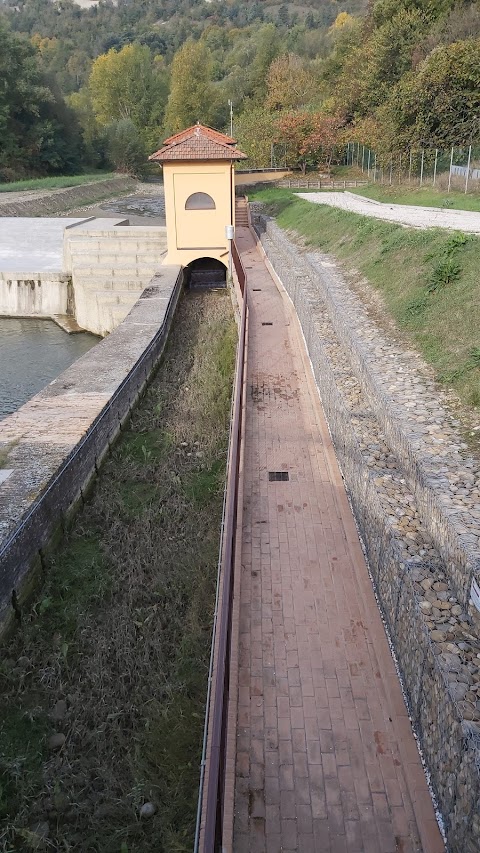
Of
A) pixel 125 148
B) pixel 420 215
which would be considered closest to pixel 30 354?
pixel 420 215

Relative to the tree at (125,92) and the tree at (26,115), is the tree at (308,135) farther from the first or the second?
the tree at (125,92)

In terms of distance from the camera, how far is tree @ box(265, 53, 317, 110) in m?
51.0

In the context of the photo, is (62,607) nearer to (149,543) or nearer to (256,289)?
(149,543)

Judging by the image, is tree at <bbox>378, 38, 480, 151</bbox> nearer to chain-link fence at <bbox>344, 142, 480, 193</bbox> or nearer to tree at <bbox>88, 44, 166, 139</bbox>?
chain-link fence at <bbox>344, 142, 480, 193</bbox>

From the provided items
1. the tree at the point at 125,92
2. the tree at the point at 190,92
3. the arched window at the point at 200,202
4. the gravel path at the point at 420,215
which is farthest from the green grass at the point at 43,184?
the arched window at the point at 200,202

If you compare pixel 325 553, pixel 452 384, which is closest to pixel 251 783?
pixel 325 553

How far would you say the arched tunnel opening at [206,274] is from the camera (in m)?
22.0

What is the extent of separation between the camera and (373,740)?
15.4 ft

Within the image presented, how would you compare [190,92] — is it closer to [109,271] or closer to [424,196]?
[424,196]

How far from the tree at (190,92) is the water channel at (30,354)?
168 ft

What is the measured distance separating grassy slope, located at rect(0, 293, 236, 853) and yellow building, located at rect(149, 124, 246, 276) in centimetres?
1125

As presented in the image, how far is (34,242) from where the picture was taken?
27.7m

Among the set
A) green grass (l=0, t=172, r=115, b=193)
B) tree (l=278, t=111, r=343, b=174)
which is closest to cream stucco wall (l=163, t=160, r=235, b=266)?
tree (l=278, t=111, r=343, b=174)

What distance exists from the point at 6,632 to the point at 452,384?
5.42m
